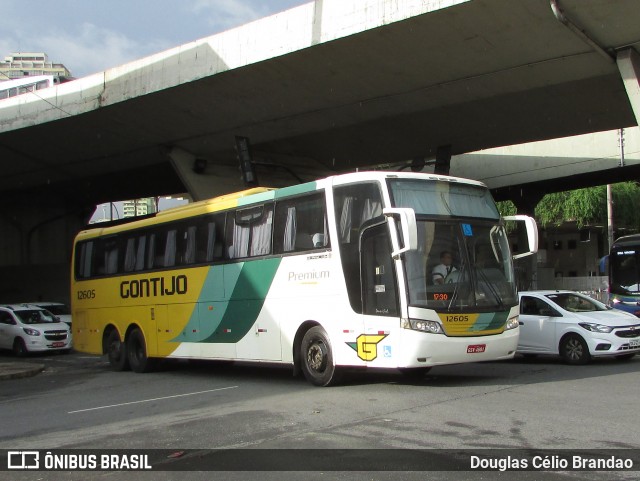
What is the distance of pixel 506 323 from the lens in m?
11.0

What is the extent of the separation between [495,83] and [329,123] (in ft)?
20.9

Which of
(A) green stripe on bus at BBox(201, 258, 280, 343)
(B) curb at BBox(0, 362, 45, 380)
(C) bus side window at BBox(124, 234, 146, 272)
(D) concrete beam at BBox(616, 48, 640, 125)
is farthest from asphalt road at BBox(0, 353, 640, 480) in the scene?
(D) concrete beam at BBox(616, 48, 640, 125)

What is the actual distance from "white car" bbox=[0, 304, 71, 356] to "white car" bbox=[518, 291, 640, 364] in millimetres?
16077

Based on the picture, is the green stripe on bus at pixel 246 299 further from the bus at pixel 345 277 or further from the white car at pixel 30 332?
the white car at pixel 30 332

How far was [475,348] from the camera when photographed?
415 inches

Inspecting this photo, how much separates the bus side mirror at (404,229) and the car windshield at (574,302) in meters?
6.22

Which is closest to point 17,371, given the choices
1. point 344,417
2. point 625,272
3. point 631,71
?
point 344,417

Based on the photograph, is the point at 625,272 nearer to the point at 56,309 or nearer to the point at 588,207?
the point at 588,207

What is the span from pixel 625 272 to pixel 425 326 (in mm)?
15837

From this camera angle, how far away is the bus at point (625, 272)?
2298cm

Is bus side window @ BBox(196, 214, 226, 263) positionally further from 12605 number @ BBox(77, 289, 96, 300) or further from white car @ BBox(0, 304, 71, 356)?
white car @ BBox(0, 304, 71, 356)

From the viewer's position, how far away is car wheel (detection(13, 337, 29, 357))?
23594 millimetres

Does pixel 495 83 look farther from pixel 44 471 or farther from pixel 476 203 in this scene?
pixel 44 471

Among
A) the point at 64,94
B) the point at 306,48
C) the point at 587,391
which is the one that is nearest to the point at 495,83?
the point at 306,48
